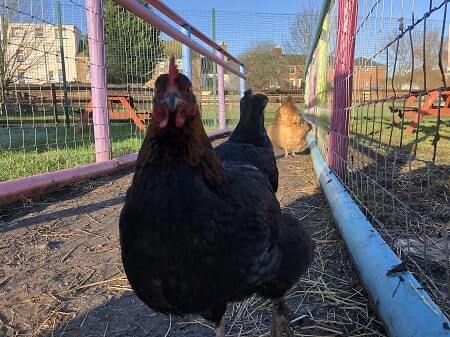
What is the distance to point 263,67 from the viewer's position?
18.1 m

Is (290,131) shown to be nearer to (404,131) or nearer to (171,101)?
(404,131)

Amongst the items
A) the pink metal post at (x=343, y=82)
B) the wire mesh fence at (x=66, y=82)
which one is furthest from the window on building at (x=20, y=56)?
the pink metal post at (x=343, y=82)

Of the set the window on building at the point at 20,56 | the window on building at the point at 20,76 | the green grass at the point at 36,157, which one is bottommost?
the green grass at the point at 36,157

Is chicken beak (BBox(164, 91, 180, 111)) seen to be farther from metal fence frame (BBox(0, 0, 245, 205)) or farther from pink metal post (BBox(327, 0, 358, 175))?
metal fence frame (BBox(0, 0, 245, 205))

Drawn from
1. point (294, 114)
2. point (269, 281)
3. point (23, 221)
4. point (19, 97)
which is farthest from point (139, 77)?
point (269, 281)

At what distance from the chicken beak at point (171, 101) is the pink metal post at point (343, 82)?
2.25 meters

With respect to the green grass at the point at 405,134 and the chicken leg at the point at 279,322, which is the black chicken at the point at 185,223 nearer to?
the chicken leg at the point at 279,322

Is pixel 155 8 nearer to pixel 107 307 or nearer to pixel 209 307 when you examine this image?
pixel 107 307

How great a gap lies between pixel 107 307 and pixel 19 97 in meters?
4.59

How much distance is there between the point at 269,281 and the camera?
1.56 m

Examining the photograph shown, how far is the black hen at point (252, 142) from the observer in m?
2.37

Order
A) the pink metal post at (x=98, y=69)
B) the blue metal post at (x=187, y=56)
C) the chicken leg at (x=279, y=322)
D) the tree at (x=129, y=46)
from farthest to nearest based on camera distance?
the blue metal post at (x=187, y=56), the tree at (x=129, y=46), the pink metal post at (x=98, y=69), the chicken leg at (x=279, y=322)

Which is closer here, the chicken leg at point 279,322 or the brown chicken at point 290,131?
the chicken leg at point 279,322

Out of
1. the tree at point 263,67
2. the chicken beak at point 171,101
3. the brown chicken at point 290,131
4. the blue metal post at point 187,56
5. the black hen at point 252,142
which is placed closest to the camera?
the chicken beak at point 171,101
